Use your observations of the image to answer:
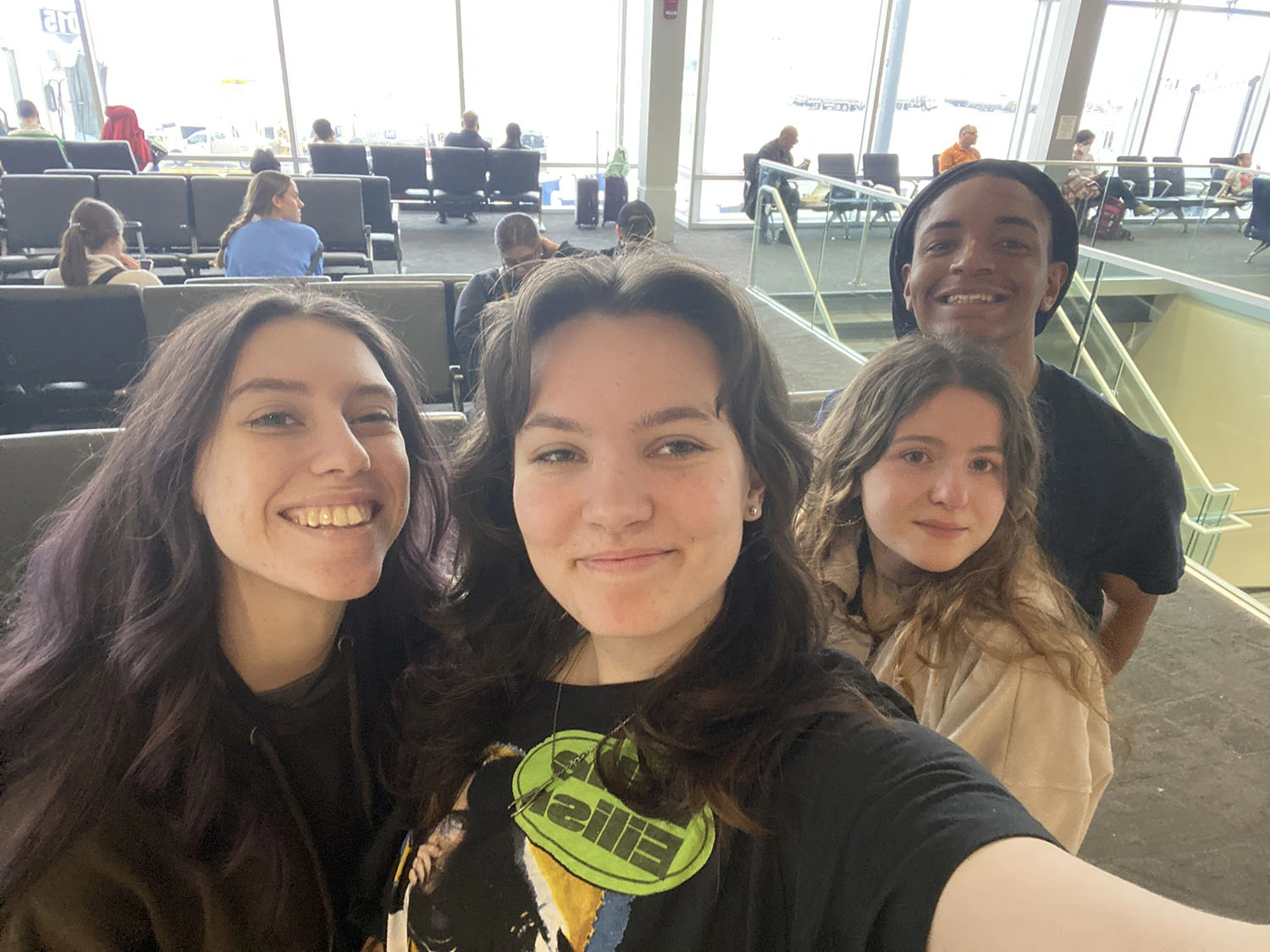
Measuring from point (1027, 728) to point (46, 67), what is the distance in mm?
11300

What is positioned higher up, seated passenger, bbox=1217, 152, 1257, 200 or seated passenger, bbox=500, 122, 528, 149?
seated passenger, bbox=500, 122, 528, 149

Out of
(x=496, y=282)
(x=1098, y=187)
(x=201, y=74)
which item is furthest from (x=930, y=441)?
(x=201, y=74)

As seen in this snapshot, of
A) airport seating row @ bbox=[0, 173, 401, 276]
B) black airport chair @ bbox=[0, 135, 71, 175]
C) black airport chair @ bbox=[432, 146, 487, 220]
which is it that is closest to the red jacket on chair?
black airport chair @ bbox=[0, 135, 71, 175]

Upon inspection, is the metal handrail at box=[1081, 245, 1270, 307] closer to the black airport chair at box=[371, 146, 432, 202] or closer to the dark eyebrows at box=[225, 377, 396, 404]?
the dark eyebrows at box=[225, 377, 396, 404]

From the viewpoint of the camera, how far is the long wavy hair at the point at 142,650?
930mm

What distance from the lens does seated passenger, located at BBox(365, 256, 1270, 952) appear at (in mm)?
625

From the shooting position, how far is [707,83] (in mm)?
9562

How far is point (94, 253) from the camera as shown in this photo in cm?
393

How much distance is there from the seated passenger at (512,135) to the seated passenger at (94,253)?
19.3 feet

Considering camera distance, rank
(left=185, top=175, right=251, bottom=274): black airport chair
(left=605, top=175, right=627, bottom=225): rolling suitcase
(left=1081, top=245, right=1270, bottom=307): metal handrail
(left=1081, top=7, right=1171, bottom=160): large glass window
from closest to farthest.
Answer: (left=1081, top=245, right=1270, bottom=307): metal handrail, (left=185, top=175, right=251, bottom=274): black airport chair, (left=605, top=175, right=627, bottom=225): rolling suitcase, (left=1081, top=7, right=1171, bottom=160): large glass window

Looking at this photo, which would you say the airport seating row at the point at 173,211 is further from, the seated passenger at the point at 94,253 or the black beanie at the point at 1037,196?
the black beanie at the point at 1037,196

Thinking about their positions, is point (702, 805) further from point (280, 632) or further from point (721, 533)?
point (280, 632)

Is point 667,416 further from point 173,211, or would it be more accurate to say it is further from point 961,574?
point 173,211

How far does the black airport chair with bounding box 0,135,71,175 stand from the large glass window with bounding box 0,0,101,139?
1.17m
